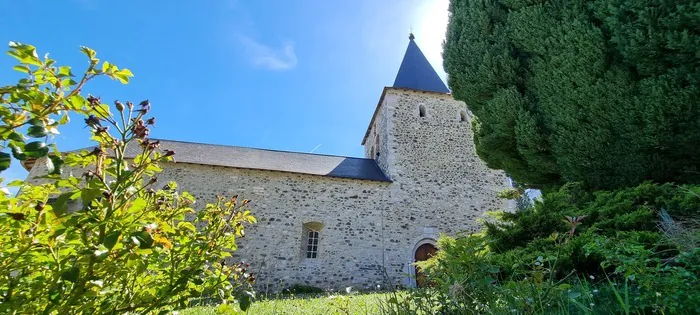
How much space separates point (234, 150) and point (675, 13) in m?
13.1

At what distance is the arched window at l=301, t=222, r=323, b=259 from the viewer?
453 inches

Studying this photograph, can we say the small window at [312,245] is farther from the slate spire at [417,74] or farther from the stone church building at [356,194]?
the slate spire at [417,74]

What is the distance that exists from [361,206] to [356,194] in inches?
17.8

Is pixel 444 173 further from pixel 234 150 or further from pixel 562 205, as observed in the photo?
pixel 562 205

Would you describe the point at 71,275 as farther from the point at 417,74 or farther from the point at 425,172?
the point at 417,74

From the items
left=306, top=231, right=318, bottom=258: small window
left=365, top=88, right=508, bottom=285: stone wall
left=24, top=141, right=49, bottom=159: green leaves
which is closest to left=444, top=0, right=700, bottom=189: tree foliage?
left=24, top=141, right=49, bottom=159: green leaves

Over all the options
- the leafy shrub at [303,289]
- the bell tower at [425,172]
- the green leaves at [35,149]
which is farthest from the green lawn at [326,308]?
the bell tower at [425,172]

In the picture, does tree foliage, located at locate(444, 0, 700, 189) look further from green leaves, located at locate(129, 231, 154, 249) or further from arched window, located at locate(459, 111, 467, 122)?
arched window, located at locate(459, 111, 467, 122)

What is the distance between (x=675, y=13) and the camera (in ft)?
12.9

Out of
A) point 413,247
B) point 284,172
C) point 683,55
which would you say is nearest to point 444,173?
point 413,247

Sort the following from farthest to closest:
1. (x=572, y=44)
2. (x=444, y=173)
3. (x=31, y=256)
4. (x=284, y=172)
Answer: (x=444, y=173) → (x=284, y=172) → (x=572, y=44) → (x=31, y=256)

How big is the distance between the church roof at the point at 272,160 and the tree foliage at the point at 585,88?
6780 millimetres

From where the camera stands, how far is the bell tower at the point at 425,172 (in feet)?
40.3

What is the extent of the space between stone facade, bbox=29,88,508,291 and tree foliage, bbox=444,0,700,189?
5.94 metres
